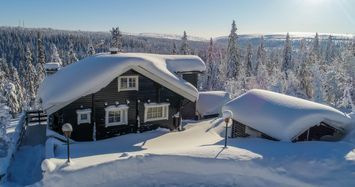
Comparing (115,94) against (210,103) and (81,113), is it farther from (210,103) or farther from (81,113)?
(210,103)

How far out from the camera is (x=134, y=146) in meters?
18.3

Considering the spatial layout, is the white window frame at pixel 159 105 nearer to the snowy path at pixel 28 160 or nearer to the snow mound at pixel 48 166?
the snowy path at pixel 28 160

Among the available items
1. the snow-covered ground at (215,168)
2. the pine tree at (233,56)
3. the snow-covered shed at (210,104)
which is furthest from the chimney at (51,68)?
the pine tree at (233,56)

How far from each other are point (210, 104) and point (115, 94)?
40.6 ft

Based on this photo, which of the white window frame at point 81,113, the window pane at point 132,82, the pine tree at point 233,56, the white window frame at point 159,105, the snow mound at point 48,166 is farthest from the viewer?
the pine tree at point 233,56

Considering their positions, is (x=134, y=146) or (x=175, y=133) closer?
(x=134, y=146)

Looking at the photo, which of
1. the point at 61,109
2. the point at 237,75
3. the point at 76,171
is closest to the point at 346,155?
the point at 76,171

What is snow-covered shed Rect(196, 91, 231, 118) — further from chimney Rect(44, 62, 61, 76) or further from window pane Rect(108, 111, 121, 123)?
chimney Rect(44, 62, 61, 76)

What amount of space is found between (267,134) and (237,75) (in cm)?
4773

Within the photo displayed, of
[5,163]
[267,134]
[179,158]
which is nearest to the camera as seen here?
[179,158]

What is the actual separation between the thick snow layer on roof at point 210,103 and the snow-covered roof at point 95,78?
799 cm

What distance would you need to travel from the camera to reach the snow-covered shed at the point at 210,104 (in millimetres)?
30312

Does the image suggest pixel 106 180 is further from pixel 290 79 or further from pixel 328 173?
pixel 290 79

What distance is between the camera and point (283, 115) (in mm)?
17703
